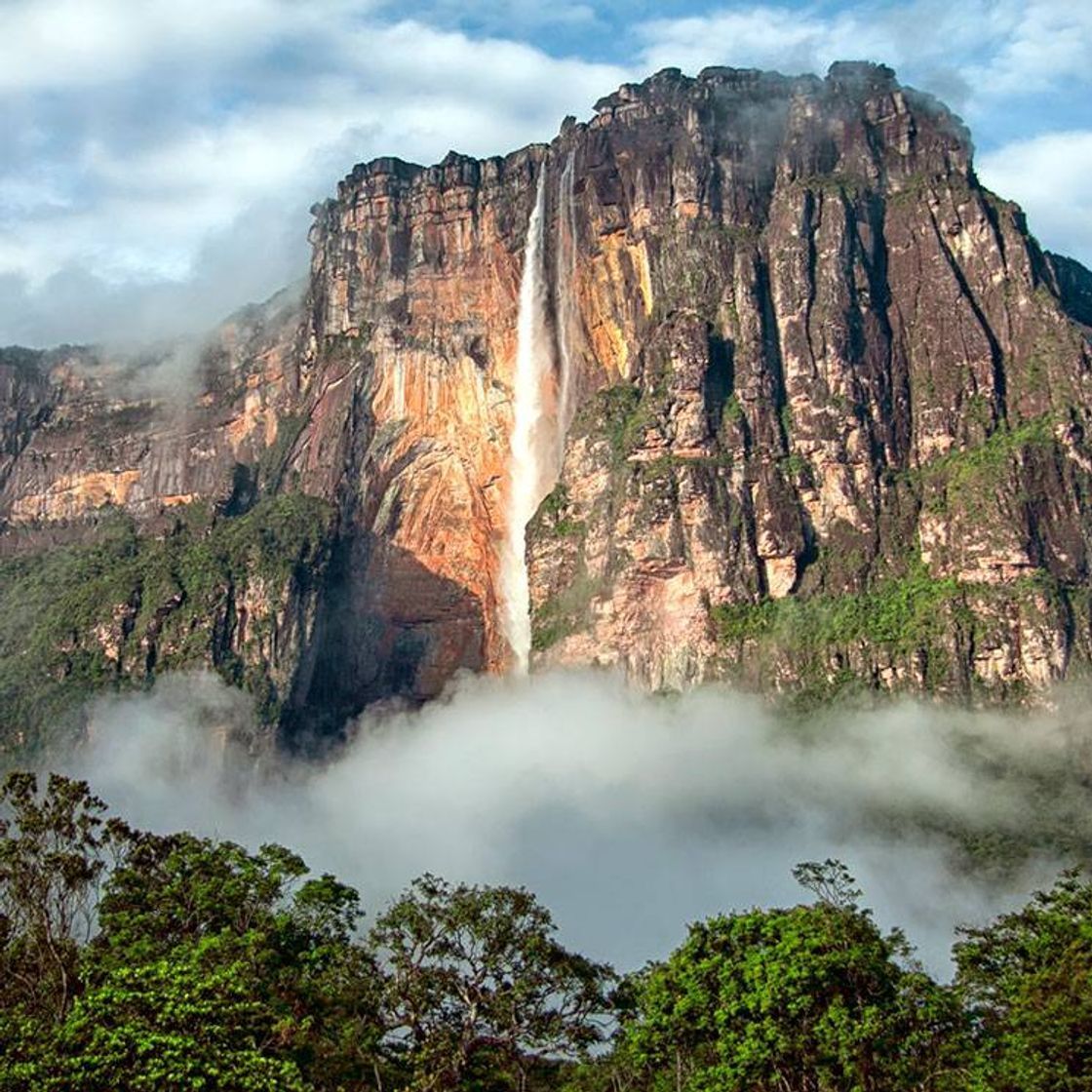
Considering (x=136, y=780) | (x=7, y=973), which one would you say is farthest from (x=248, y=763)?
(x=7, y=973)

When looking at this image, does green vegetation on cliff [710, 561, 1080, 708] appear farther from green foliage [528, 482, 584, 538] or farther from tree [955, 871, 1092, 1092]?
tree [955, 871, 1092, 1092]

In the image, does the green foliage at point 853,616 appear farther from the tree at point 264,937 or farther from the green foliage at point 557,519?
the tree at point 264,937

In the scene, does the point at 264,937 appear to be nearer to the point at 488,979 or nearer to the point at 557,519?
the point at 488,979

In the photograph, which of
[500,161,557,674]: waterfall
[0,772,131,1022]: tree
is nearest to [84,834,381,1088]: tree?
[0,772,131,1022]: tree

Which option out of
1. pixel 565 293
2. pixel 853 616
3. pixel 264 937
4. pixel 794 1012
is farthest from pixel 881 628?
pixel 264 937

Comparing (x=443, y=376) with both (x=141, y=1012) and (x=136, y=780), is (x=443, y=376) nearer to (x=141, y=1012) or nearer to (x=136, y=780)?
(x=136, y=780)

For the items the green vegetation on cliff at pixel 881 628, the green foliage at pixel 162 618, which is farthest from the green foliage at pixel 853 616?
the green foliage at pixel 162 618
